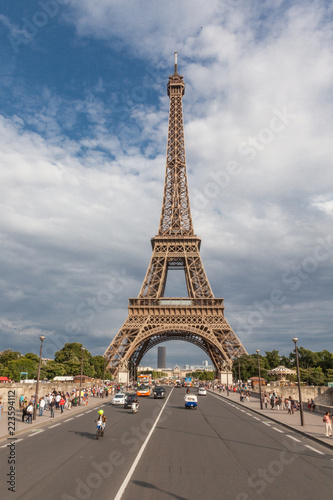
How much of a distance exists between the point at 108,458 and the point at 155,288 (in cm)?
6855

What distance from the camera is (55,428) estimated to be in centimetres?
2464

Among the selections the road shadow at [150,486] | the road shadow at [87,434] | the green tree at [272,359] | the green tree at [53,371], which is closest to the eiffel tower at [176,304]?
the green tree at [53,371]

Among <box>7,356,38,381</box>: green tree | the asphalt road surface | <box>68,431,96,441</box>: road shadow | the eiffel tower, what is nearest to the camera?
the asphalt road surface

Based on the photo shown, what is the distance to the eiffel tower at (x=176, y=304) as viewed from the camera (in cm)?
7438

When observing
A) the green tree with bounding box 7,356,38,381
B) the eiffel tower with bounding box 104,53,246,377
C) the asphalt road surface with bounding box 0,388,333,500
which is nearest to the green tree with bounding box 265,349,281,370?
the eiffel tower with bounding box 104,53,246,377

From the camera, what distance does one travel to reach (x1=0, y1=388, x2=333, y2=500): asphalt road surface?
36.0ft

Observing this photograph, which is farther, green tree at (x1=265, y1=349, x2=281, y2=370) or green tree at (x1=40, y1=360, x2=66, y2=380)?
green tree at (x1=265, y1=349, x2=281, y2=370)

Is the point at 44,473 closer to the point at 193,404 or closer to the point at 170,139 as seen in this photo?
the point at 193,404

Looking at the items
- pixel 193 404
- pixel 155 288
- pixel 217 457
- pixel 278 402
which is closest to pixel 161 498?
pixel 217 457

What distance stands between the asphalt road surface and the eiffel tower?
51277 mm

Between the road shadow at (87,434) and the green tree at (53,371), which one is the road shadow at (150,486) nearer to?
the road shadow at (87,434)

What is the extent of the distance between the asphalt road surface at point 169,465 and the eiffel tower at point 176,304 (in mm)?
51277

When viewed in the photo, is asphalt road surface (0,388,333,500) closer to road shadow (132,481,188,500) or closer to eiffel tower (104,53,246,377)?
road shadow (132,481,188,500)

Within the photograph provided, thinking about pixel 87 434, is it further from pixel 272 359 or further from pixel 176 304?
pixel 272 359
